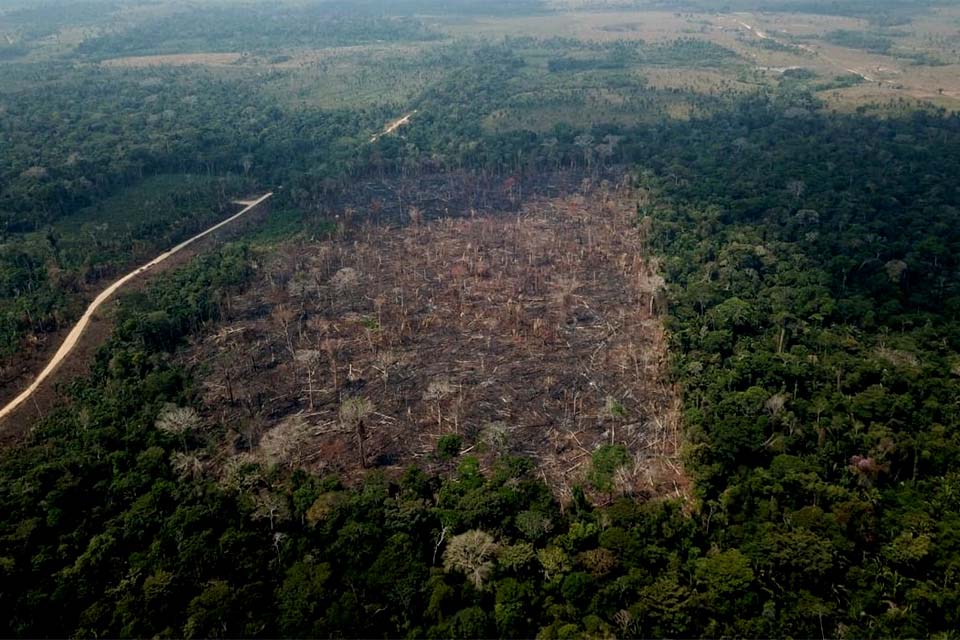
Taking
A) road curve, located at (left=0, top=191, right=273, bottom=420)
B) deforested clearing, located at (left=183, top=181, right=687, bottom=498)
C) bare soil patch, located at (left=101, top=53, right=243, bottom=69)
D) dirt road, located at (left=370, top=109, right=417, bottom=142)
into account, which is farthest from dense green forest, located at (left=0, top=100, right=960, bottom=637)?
bare soil patch, located at (left=101, top=53, right=243, bottom=69)

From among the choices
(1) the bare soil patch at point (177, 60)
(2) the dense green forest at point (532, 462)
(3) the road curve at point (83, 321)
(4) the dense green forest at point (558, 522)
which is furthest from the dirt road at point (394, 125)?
(1) the bare soil patch at point (177, 60)

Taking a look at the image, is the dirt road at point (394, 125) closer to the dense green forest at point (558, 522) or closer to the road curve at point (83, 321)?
the road curve at point (83, 321)

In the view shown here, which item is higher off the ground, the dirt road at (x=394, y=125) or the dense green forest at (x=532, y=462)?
the dirt road at (x=394, y=125)

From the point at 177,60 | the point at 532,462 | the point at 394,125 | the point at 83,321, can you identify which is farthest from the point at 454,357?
the point at 177,60

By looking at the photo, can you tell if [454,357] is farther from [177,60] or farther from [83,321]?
[177,60]

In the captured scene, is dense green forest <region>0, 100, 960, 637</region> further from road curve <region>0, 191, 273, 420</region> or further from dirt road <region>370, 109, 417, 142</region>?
dirt road <region>370, 109, 417, 142</region>
